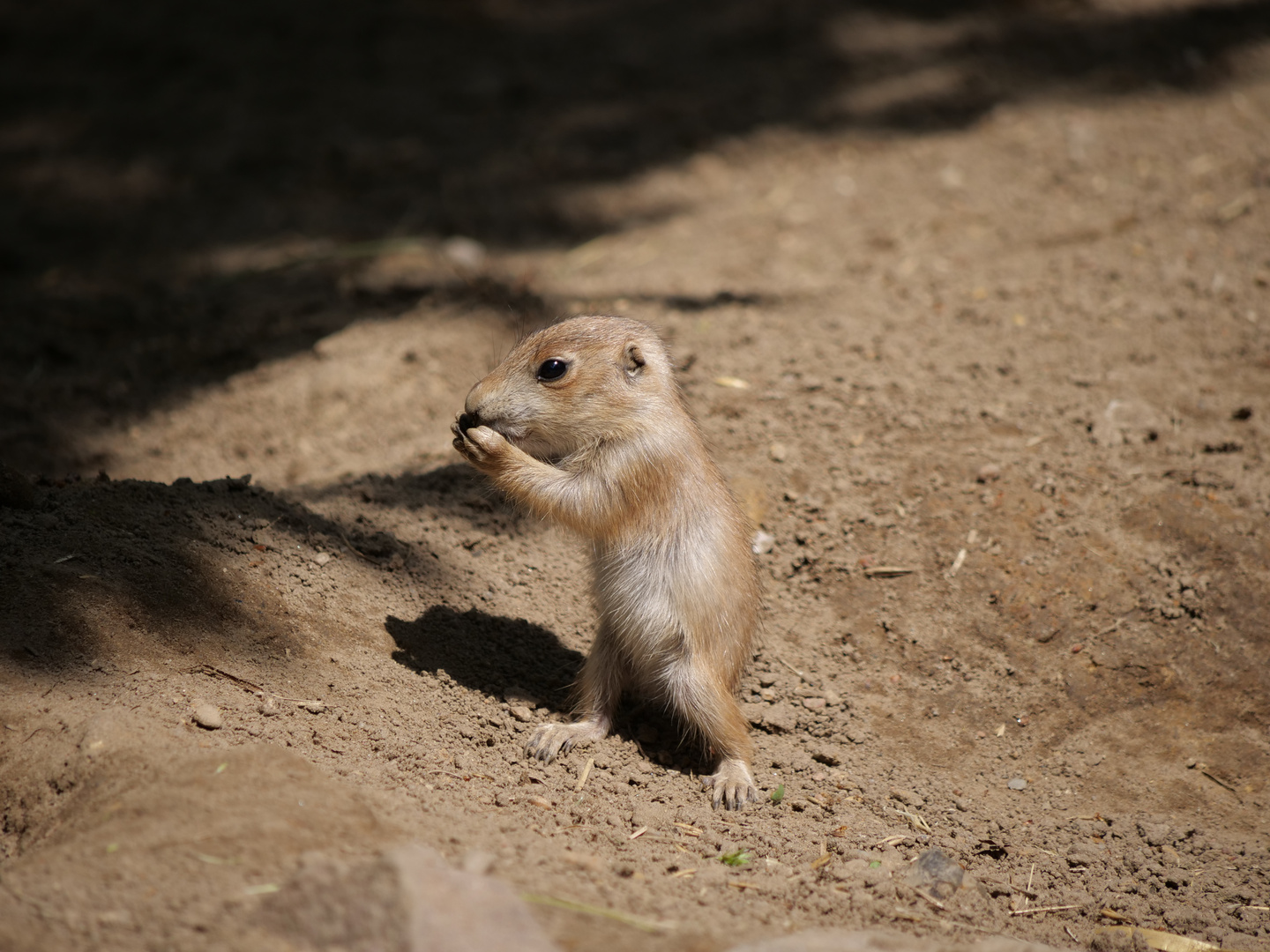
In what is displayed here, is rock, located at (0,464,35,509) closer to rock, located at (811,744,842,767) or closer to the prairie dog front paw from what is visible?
the prairie dog front paw

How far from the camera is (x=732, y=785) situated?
3691 millimetres

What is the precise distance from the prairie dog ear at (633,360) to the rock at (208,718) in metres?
1.88

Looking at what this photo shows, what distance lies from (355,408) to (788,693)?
10.2 ft

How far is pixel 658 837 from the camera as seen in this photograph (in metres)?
3.39

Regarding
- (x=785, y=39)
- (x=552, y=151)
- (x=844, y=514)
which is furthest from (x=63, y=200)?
(x=844, y=514)

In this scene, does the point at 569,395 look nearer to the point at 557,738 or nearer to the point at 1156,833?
the point at 557,738

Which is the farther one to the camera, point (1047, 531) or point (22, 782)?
point (1047, 531)

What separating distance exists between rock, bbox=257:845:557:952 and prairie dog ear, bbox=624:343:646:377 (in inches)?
80.1

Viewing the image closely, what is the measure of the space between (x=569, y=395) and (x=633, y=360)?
29 centimetres

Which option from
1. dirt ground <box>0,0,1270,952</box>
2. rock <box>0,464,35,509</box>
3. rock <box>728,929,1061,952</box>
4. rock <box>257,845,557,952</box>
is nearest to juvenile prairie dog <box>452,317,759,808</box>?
dirt ground <box>0,0,1270,952</box>

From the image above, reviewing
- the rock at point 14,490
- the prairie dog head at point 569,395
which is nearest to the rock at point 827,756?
the prairie dog head at point 569,395

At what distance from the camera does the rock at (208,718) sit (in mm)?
3191

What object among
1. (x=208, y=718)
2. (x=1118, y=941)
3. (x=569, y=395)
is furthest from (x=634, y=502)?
(x=1118, y=941)

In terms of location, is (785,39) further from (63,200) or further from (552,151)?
(63,200)
